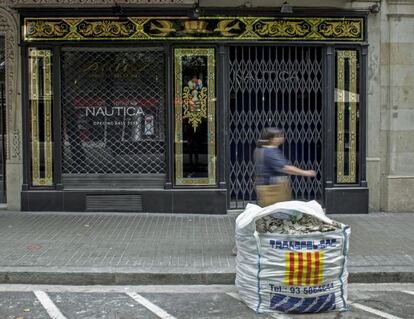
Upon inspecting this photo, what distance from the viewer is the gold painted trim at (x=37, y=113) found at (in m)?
11.0

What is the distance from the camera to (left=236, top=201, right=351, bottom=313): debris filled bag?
5.80 meters

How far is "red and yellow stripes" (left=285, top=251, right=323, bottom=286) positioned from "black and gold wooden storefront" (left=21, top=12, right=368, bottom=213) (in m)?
5.29

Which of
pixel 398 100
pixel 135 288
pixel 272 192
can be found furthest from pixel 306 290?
Result: pixel 398 100

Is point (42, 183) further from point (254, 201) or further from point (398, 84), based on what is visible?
point (398, 84)

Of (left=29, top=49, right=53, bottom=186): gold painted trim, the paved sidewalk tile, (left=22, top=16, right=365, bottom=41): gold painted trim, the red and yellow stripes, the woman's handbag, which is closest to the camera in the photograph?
the red and yellow stripes

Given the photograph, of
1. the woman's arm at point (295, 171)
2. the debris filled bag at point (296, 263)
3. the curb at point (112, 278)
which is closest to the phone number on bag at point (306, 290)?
the debris filled bag at point (296, 263)

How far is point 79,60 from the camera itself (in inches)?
440

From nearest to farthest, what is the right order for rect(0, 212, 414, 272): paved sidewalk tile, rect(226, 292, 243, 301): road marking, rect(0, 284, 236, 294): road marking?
rect(226, 292, 243, 301): road marking < rect(0, 284, 236, 294): road marking < rect(0, 212, 414, 272): paved sidewalk tile

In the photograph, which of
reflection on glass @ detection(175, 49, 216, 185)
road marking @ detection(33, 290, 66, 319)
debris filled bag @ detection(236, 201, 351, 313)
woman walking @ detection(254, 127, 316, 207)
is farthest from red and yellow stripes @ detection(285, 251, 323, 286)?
reflection on glass @ detection(175, 49, 216, 185)

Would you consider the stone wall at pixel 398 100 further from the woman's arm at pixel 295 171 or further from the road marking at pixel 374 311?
the road marking at pixel 374 311

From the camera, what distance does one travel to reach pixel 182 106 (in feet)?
36.3

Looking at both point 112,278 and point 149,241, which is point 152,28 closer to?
point 149,241

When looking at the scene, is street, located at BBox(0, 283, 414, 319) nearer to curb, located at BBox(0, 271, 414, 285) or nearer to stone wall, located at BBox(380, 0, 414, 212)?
curb, located at BBox(0, 271, 414, 285)

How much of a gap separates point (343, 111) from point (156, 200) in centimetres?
372
